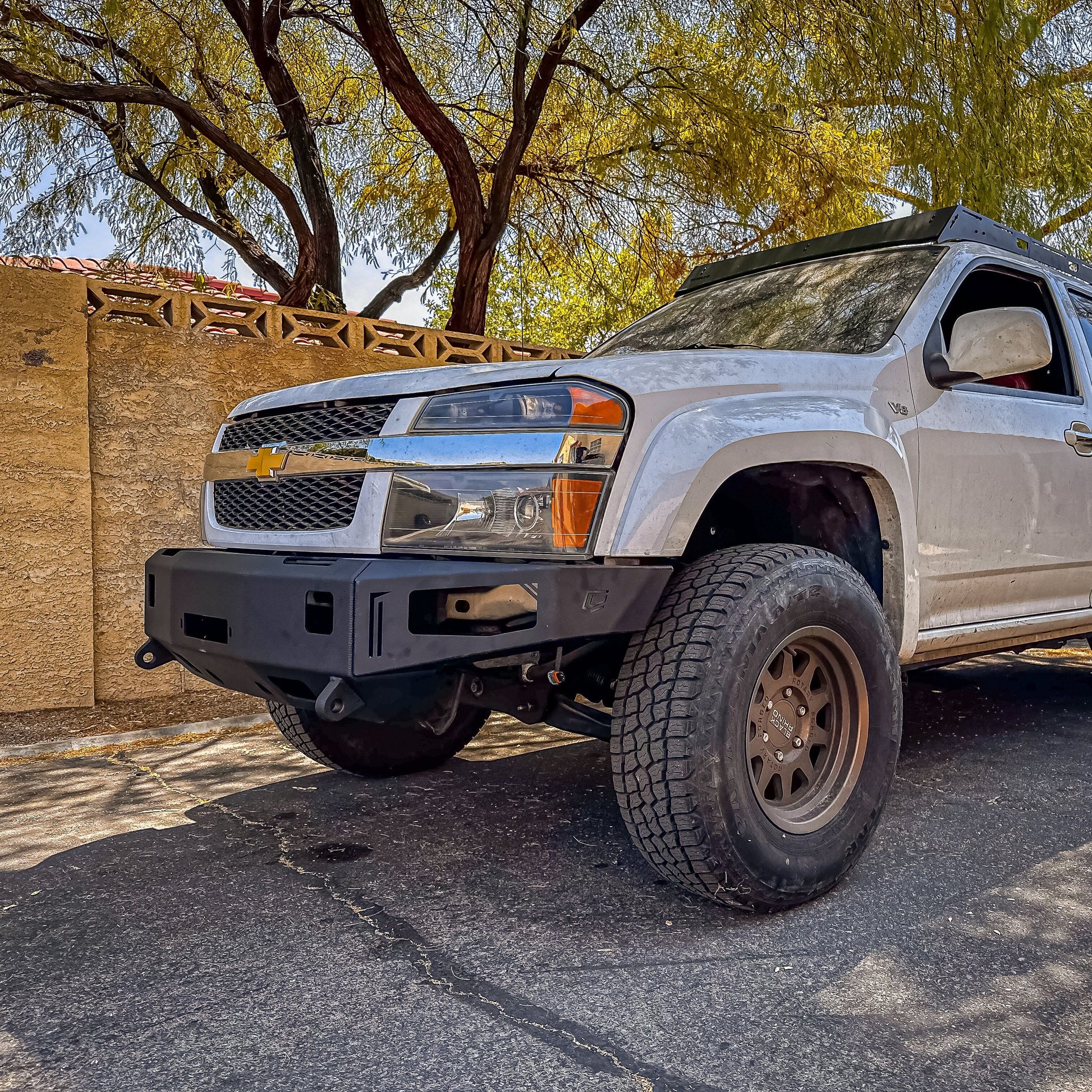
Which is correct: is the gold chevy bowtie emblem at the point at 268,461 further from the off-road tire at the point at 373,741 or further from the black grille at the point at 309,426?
the off-road tire at the point at 373,741

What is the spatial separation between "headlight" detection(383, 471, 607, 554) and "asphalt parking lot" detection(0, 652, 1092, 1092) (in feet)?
3.22

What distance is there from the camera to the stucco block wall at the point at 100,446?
574 cm

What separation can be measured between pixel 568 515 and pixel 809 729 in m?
1.01

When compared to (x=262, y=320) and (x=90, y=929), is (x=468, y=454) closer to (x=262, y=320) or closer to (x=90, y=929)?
(x=90, y=929)

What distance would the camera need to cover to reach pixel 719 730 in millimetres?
2518

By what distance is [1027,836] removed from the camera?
337 centimetres

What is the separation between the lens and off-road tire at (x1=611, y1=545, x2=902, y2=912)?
2492mm

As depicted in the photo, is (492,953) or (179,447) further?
(179,447)

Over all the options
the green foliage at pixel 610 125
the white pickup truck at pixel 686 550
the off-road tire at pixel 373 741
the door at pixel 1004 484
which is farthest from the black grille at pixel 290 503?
the green foliage at pixel 610 125

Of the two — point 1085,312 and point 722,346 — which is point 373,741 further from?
point 1085,312

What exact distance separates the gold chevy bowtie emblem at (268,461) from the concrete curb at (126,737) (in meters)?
2.58

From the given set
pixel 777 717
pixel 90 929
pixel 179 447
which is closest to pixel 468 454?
pixel 777 717

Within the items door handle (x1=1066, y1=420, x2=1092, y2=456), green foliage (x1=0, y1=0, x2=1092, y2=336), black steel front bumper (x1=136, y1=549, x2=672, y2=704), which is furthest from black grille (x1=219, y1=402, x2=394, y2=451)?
green foliage (x1=0, y1=0, x2=1092, y2=336)

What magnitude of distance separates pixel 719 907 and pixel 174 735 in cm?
348
